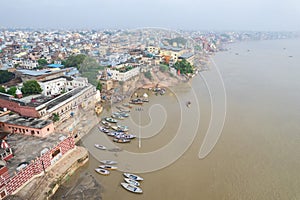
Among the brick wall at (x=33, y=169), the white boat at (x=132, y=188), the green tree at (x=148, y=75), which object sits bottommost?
the white boat at (x=132, y=188)

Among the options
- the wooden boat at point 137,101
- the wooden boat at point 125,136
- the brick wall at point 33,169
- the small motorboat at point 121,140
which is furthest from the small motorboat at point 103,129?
the wooden boat at point 137,101

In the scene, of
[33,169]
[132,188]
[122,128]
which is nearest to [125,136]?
[122,128]

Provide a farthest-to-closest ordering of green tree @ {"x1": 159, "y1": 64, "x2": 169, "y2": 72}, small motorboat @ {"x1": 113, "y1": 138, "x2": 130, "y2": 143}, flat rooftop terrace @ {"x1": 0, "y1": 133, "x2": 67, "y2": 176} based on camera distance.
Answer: green tree @ {"x1": 159, "y1": 64, "x2": 169, "y2": 72}
small motorboat @ {"x1": 113, "y1": 138, "x2": 130, "y2": 143}
flat rooftop terrace @ {"x1": 0, "y1": 133, "x2": 67, "y2": 176}

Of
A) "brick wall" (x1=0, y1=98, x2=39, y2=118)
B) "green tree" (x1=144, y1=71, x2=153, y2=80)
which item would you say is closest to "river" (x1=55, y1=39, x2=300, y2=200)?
"brick wall" (x1=0, y1=98, x2=39, y2=118)

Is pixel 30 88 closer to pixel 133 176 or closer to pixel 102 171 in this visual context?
pixel 102 171

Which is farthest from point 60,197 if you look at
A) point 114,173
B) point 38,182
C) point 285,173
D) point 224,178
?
point 285,173

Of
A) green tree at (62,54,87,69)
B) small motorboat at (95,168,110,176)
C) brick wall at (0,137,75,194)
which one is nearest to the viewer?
brick wall at (0,137,75,194)

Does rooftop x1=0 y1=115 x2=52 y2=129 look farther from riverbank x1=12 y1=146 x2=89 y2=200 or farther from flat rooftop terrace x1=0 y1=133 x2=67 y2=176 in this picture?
riverbank x1=12 y1=146 x2=89 y2=200

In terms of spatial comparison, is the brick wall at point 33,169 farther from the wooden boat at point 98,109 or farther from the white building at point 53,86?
the white building at point 53,86
